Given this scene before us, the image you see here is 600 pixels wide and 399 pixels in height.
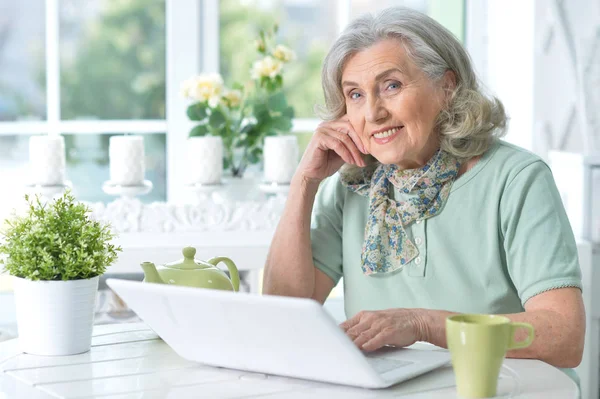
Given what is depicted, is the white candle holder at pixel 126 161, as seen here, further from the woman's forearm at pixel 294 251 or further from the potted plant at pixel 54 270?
the potted plant at pixel 54 270

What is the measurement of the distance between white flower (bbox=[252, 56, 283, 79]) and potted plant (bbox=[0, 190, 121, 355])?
1526 millimetres

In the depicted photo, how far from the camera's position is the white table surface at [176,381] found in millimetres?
1273

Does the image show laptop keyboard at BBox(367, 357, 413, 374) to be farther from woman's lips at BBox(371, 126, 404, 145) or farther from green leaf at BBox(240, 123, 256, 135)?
green leaf at BBox(240, 123, 256, 135)

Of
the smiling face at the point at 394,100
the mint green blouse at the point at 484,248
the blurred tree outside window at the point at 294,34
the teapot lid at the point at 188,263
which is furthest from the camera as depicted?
the blurred tree outside window at the point at 294,34

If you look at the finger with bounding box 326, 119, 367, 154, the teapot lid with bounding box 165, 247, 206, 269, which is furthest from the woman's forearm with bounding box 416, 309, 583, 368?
the finger with bounding box 326, 119, 367, 154

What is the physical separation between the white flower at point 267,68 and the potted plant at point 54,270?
5.01 ft

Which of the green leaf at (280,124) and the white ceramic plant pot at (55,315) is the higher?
the green leaf at (280,124)

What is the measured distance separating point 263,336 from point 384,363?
0.23 meters

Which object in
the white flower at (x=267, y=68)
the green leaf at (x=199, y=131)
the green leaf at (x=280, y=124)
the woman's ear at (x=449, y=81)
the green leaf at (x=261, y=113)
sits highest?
the white flower at (x=267, y=68)

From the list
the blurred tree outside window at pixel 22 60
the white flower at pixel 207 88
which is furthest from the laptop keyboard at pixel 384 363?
the blurred tree outside window at pixel 22 60

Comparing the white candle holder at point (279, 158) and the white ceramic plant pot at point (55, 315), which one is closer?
the white ceramic plant pot at point (55, 315)

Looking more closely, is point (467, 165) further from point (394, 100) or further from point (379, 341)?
point (379, 341)

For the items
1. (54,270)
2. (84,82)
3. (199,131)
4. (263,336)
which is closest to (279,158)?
(199,131)

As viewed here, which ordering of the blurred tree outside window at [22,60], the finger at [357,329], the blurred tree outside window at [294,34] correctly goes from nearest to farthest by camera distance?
the finger at [357,329]
the blurred tree outside window at [22,60]
the blurred tree outside window at [294,34]
